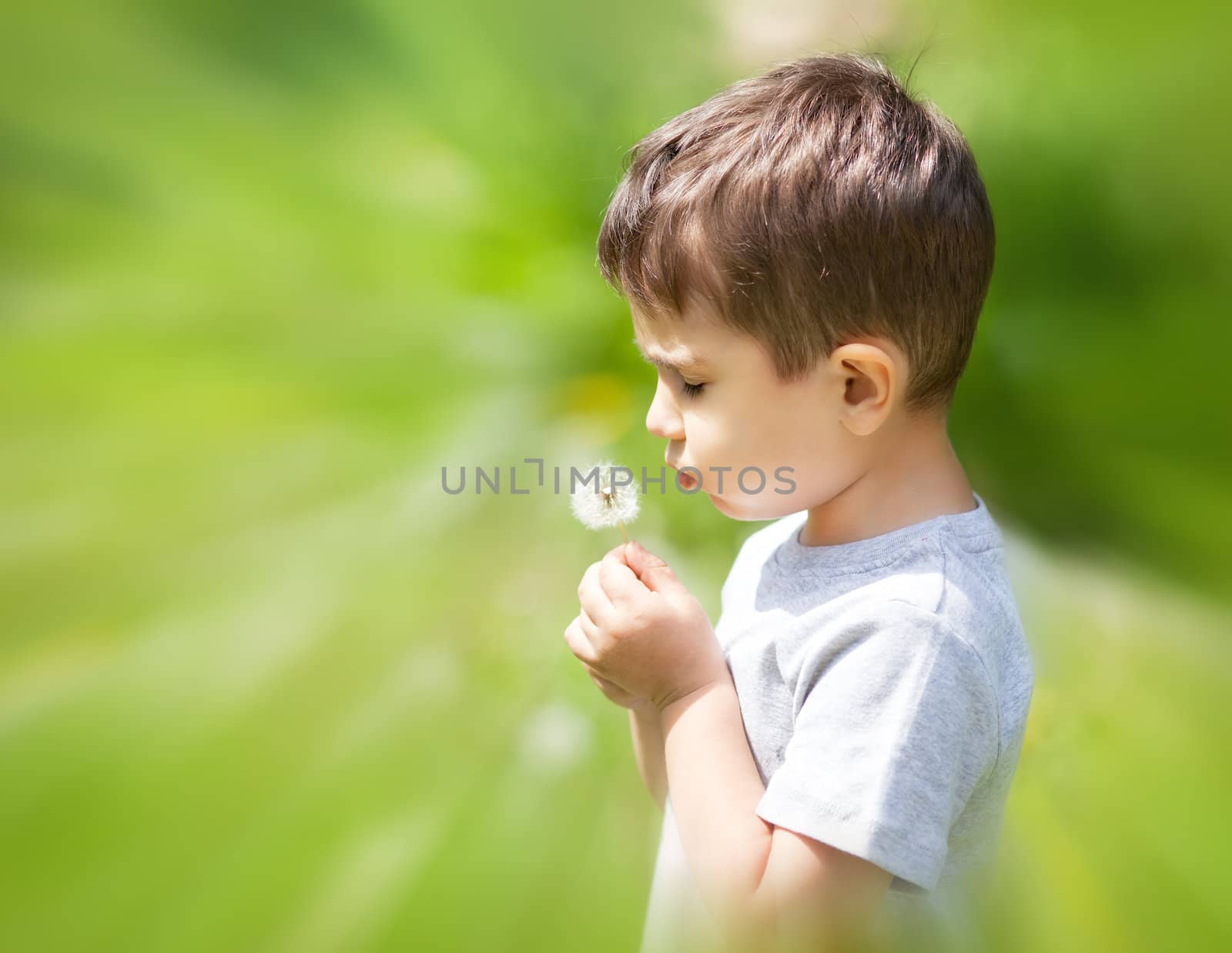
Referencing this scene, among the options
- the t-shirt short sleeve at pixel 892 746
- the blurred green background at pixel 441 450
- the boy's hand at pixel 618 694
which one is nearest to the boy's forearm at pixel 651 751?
the boy's hand at pixel 618 694

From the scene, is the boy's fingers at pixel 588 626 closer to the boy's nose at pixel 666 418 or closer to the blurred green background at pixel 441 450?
the boy's nose at pixel 666 418

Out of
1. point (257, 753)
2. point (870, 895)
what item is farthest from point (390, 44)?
point (870, 895)

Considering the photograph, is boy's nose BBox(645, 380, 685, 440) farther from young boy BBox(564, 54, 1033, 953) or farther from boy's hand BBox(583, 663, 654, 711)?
boy's hand BBox(583, 663, 654, 711)

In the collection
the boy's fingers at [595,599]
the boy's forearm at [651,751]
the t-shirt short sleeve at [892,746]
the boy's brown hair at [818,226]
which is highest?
the boy's brown hair at [818,226]

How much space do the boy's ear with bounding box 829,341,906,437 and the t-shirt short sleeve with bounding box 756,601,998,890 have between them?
85mm

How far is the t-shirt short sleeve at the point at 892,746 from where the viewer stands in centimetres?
34

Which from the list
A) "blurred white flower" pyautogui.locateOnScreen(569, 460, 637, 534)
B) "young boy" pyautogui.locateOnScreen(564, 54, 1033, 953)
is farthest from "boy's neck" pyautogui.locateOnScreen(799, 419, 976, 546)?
"blurred white flower" pyautogui.locateOnScreen(569, 460, 637, 534)

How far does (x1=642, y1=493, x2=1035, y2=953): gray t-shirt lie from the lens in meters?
0.35

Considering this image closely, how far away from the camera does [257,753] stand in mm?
767

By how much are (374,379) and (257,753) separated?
1.08 feet

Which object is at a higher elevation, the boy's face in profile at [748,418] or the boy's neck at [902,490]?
the boy's face in profile at [748,418]

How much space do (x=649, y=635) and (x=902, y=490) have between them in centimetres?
13

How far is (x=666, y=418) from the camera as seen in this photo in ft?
1.42

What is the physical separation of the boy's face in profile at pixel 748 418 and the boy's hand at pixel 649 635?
0.06 meters
